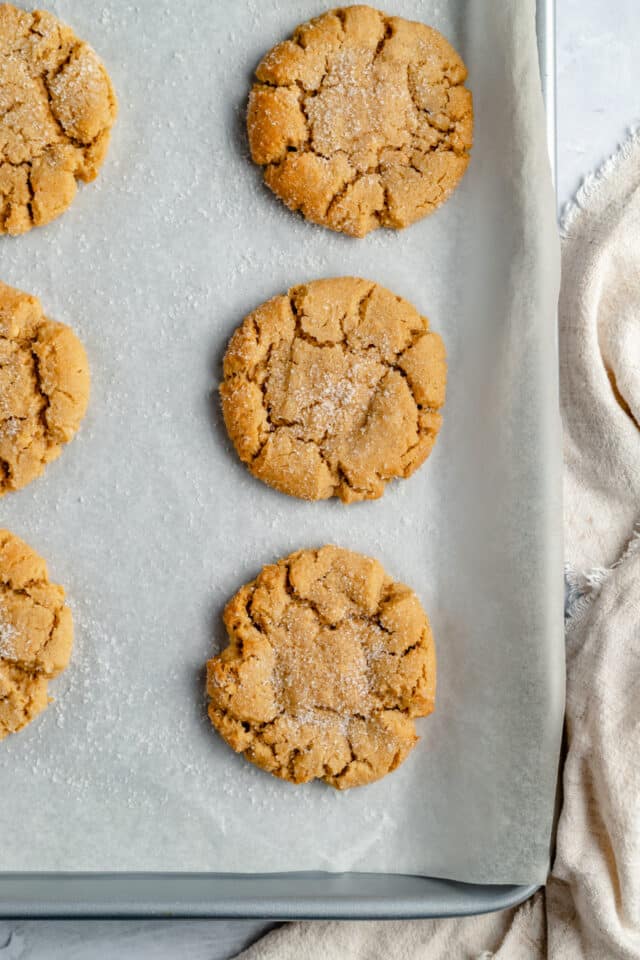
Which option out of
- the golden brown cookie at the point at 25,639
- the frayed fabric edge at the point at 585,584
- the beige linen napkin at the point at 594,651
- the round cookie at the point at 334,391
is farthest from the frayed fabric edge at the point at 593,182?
the golden brown cookie at the point at 25,639

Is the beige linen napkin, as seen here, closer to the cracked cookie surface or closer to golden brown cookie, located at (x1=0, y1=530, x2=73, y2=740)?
the cracked cookie surface

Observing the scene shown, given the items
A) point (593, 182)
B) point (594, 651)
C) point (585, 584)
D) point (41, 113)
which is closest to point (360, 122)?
point (593, 182)

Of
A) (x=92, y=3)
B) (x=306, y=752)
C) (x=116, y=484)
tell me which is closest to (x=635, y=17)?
(x=92, y=3)

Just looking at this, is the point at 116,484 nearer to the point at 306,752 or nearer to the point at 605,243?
the point at 306,752

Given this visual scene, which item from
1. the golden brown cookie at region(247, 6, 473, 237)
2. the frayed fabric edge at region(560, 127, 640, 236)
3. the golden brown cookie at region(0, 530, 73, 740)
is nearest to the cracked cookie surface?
the golden brown cookie at region(0, 530, 73, 740)

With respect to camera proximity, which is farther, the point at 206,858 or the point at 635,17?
the point at 635,17

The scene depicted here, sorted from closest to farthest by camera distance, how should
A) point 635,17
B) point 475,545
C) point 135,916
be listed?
point 135,916
point 475,545
point 635,17

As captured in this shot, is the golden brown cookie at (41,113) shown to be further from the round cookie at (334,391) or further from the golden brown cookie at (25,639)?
the golden brown cookie at (25,639)

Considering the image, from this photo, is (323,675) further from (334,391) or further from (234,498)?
(334,391)
